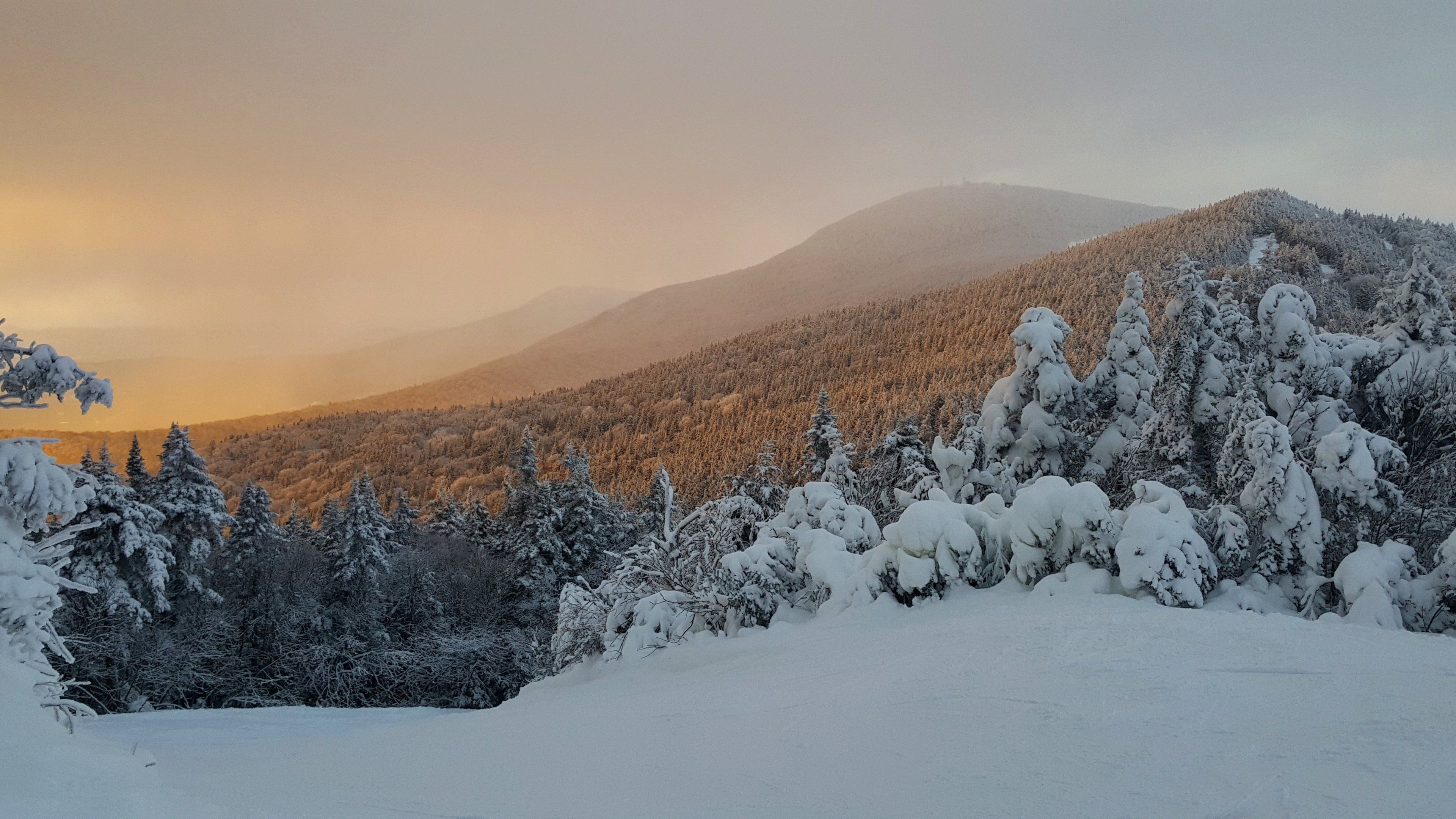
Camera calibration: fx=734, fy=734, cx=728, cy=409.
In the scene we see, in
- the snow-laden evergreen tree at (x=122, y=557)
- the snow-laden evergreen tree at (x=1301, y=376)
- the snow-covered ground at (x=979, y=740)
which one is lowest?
the snow-laden evergreen tree at (x=122, y=557)

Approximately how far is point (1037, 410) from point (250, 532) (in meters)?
30.3

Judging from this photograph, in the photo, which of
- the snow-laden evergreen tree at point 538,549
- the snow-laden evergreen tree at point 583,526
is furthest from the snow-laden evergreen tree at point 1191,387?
the snow-laden evergreen tree at point 583,526

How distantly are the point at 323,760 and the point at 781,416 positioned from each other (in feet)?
234

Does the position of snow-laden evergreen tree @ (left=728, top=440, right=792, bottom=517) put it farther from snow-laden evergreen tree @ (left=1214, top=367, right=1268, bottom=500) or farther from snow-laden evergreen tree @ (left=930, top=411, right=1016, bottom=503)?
snow-laden evergreen tree @ (left=1214, top=367, right=1268, bottom=500)

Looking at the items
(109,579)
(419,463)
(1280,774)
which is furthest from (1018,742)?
(419,463)

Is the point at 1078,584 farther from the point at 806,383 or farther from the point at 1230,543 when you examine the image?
the point at 806,383

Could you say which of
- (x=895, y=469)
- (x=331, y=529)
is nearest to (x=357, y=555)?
(x=331, y=529)

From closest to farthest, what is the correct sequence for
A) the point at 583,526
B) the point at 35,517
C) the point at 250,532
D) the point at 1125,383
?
the point at 35,517, the point at 1125,383, the point at 250,532, the point at 583,526

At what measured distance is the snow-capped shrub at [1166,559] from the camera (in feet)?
20.3

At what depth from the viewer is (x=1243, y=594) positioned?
22.4 ft

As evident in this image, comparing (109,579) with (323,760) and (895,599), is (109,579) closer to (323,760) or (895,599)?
(323,760)

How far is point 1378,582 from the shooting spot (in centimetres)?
602

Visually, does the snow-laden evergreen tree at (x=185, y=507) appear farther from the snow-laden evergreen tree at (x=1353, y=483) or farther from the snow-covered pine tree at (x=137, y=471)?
the snow-laden evergreen tree at (x=1353, y=483)

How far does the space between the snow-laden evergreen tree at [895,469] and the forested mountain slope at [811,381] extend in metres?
25.6
